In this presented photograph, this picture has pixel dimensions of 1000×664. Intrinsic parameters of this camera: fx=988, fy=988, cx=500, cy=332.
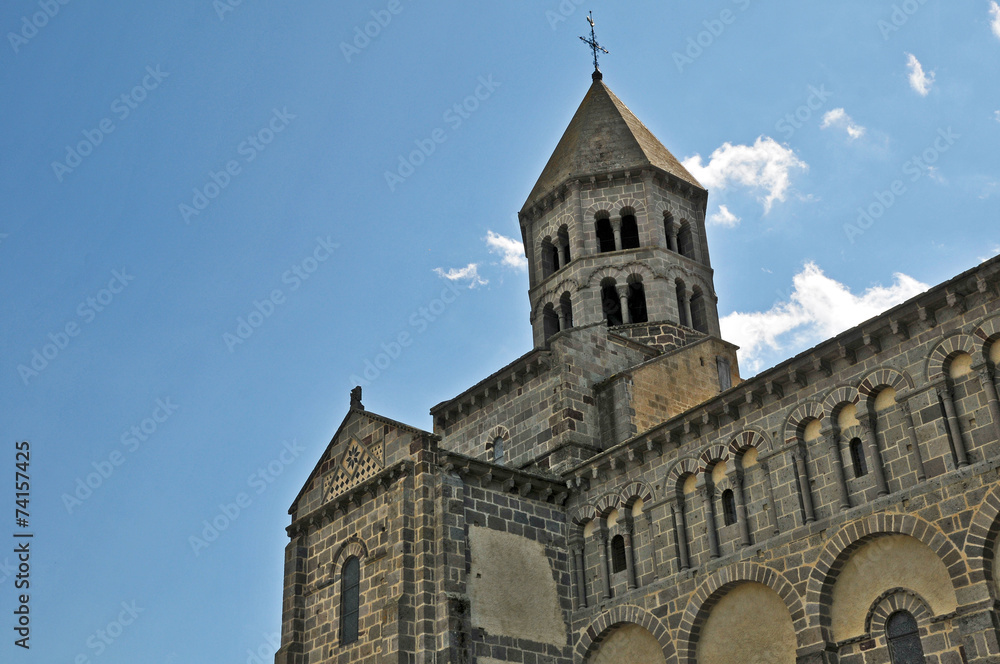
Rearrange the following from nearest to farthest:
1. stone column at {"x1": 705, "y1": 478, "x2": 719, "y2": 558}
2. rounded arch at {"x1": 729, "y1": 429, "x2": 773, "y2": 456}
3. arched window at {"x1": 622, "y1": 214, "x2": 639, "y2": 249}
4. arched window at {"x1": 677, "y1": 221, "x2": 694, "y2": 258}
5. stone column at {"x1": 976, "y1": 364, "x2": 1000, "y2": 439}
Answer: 1. stone column at {"x1": 976, "y1": 364, "x2": 1000, "y2": 439}
2. rounded arch at {"x1": 729, "y1": 429, "x2": 773, "y2": 456}
3. stone column at {"x1": 705, "y1": 478, "x2": 719, "y2": 558}
4. arched window at {"x1": 622, "y1": 214, "x2": 639, "y2": 249}
5. arched window at {"x1": 677, "y1": 221, "x2": 694, "y2": 258}

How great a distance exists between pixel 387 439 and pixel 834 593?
39.1ft

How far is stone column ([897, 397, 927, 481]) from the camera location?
61.5 feet

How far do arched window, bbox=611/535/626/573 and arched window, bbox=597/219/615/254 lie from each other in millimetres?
12739

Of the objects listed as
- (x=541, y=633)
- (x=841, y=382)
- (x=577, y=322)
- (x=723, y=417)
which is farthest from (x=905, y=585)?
(x=577, y=322)

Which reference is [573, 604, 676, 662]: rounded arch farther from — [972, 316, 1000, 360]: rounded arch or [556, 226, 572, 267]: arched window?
[556, 226, 572, 267]: arched window

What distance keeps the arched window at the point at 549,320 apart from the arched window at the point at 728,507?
12536 millimetres

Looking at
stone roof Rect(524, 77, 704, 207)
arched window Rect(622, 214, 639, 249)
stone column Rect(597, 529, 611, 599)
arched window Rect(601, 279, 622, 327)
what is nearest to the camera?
stone column Rect(597, 529, 611, 599)

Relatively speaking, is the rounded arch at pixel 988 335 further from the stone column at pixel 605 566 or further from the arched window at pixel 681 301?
the arched window at pixel 681 301

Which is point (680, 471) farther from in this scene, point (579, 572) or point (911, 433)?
point (911, 433)

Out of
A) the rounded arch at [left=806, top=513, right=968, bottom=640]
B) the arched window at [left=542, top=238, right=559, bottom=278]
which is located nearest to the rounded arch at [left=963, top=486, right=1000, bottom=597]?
the rounded arch at [left=806, top=513, right=968, bottom=640]

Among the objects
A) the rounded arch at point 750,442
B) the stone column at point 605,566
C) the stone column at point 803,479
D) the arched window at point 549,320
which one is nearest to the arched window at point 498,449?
the arched window at point 549,320

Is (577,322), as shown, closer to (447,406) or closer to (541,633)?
(447,406)

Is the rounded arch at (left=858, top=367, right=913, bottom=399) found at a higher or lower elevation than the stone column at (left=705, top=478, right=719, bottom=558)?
higher

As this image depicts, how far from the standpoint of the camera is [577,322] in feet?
109
